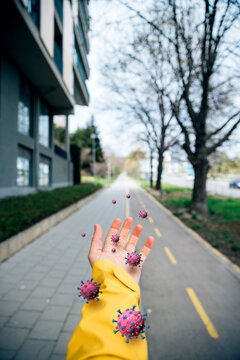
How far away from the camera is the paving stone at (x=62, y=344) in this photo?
273 cm

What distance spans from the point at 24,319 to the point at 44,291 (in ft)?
2.51

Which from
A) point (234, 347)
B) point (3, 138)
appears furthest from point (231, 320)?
point (3, 138)

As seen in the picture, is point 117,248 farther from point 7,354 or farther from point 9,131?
point 9,131

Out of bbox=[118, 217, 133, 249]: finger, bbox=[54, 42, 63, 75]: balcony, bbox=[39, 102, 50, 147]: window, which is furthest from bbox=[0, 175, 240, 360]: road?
bbox=[39, 102, 50, 147]: window

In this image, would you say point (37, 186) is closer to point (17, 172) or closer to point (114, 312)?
point (17, 172)

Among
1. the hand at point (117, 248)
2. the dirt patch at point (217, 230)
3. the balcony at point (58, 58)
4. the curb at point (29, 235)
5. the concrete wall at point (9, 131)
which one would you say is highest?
the balcony at point (58, 58)

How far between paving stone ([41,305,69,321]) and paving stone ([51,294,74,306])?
10 cm

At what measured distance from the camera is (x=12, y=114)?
40.1 feet

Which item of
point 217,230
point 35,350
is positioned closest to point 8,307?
point 35,350

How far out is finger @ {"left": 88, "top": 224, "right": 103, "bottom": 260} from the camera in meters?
0.98

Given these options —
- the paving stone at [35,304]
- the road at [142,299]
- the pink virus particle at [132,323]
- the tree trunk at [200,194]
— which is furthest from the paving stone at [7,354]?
the tree trunk at [200,194]

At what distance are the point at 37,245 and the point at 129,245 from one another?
19.3 feet

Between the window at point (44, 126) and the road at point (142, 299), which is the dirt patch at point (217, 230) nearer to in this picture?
the road at point (142, 299)

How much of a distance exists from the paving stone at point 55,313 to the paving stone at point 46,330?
3.5 inches
